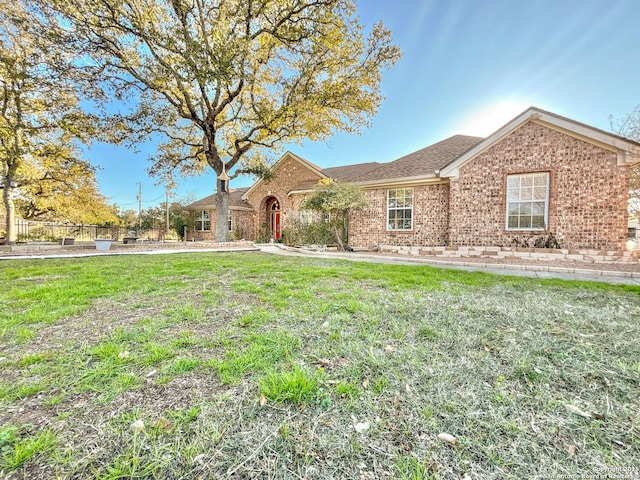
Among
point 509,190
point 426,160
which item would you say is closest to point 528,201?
point 509,190

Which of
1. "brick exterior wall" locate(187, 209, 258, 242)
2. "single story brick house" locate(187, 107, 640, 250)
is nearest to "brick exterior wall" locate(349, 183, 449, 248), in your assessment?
"single story brick house" locate(187, 107, 640, 250)

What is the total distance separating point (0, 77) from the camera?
36.8 feet

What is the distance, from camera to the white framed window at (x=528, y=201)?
377 inches

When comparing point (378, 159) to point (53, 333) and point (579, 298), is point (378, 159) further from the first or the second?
point (53, 333)

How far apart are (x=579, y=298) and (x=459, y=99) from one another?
14.1 m

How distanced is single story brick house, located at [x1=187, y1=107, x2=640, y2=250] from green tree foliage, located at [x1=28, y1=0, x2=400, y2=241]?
14.4ft

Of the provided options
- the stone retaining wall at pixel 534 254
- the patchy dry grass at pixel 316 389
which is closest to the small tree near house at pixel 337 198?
the stone retaining wall at pixel 534 254

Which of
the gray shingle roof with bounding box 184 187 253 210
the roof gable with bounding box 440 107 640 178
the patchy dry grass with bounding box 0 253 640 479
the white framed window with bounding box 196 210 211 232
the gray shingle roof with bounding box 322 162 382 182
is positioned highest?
the gray shingle roof with bounding box 322 162 382 182

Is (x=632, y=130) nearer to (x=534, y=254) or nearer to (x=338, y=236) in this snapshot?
(x=534, y=254)

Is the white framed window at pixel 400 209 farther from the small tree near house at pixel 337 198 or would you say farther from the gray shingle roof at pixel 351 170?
the gray shingle roof at pixel 351 170

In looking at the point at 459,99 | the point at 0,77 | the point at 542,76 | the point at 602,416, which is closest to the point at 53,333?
the point at 602,416

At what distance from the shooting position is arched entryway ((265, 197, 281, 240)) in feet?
64.0

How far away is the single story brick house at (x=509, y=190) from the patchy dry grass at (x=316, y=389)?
7.31 metres

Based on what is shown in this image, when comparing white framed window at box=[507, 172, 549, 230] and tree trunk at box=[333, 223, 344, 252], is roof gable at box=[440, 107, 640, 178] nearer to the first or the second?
white framed window at box=[507, 172, 549, 230]
